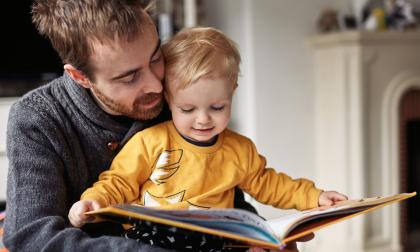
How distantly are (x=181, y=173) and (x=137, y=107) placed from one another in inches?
6.4

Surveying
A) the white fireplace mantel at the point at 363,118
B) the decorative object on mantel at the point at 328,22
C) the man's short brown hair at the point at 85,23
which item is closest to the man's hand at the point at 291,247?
the man's short brown hair at the point at 85,23

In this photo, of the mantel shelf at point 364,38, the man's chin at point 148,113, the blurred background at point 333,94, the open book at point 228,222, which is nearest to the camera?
the open book at point 228,222

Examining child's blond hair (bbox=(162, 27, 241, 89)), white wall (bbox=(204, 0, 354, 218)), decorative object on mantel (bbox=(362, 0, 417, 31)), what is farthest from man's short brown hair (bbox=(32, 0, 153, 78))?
decorative object on mantel (bbox=(362, 0, 417, 31))

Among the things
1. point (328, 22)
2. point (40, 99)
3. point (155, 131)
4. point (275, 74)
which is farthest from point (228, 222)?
point (328, 22)

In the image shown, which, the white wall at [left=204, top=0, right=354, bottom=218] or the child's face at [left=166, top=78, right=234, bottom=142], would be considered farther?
the white wall at [left=204, top=0, right=354, bottom=218]

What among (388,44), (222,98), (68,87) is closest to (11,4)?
(68,87)

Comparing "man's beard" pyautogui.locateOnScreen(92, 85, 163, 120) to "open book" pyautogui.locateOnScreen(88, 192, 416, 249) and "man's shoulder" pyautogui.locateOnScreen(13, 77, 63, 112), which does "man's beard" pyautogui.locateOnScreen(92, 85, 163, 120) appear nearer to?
"man's shoulder" pyautogui.locateOnScreen(13, 77, 63, 112)

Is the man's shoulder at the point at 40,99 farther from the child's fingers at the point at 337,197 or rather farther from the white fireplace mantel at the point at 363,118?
the white fireplace mantel at the point at 363,118

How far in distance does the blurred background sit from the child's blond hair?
1.67 meters

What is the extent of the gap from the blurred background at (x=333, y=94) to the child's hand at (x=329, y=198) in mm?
1793

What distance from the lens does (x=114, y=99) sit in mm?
1014

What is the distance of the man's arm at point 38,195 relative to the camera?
2.67ft

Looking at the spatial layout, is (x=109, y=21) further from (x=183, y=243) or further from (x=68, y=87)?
(x=183, y=243)

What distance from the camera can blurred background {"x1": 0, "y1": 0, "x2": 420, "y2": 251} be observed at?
9.33 ft
